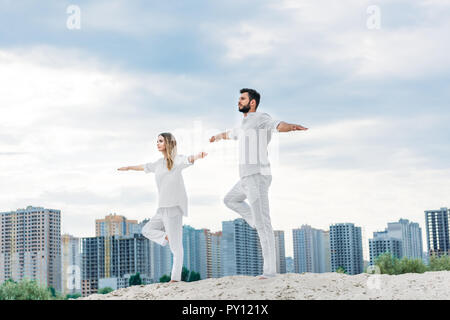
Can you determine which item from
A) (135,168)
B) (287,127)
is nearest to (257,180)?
(287,127)

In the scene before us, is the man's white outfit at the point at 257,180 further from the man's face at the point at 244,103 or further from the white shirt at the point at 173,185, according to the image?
the white shirt at the point at 173,185

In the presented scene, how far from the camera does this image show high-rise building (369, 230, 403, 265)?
2023 centimetres

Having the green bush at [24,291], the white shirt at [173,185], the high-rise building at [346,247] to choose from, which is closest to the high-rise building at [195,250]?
the high-rise building at [346,247]

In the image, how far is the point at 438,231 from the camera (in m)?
22.0

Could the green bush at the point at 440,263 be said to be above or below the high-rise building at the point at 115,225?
below

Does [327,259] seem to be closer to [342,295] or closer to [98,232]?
[98,232]

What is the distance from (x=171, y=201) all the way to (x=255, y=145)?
1.49 meters

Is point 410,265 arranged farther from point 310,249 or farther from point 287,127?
point 287,127

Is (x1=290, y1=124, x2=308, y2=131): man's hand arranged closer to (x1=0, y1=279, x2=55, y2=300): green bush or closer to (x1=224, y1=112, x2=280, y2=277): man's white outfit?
(x1=224, y1=112, x2=280, y2=277): man's white outfit

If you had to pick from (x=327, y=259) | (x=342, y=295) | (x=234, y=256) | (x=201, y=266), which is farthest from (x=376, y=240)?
(x=342, y=295)

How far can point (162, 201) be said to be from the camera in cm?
755

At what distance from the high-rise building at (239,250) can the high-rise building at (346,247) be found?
285cm

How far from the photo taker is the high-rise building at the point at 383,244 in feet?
66.4
